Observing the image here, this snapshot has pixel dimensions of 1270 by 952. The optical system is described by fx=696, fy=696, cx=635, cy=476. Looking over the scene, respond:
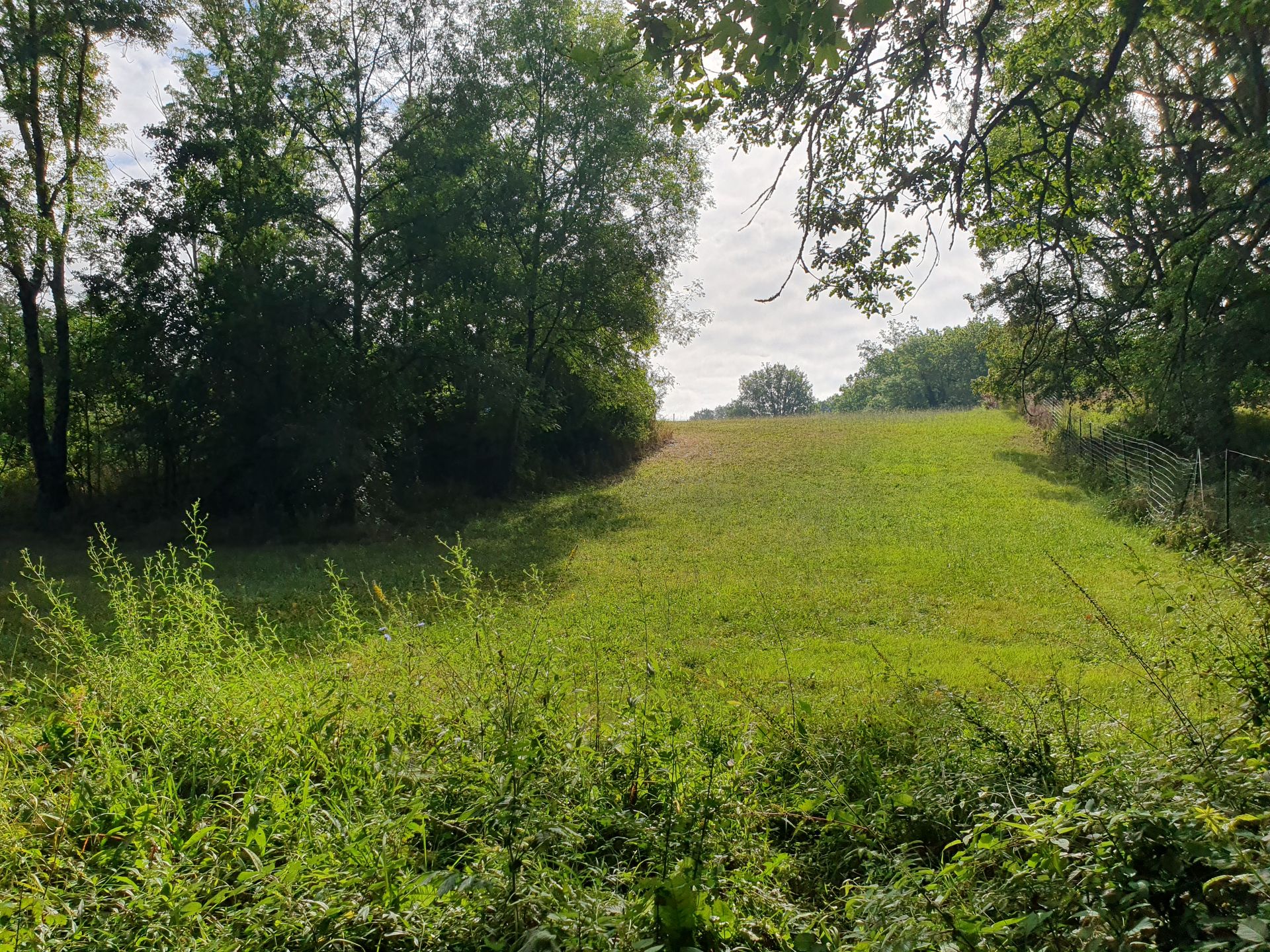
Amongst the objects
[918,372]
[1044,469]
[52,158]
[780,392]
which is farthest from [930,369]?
[52,158]

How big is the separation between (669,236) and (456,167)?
7.31 meters

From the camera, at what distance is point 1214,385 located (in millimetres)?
14836

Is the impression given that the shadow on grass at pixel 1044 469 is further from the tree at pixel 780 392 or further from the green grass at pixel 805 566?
the tree at pixel 780 392

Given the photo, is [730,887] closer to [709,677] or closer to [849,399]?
[709,677]

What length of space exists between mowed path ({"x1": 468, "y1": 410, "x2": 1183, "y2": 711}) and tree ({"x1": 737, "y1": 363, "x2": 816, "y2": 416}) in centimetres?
9574

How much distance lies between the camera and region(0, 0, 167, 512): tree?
14945 millimetres

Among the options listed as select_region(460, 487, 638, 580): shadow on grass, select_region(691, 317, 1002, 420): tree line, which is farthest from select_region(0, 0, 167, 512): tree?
select_region(691, 317, 1002, 420): tree line

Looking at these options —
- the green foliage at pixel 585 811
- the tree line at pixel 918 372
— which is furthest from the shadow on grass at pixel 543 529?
the tree line at pixel 918 372

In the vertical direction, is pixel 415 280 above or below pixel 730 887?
above

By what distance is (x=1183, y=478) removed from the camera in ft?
44.3

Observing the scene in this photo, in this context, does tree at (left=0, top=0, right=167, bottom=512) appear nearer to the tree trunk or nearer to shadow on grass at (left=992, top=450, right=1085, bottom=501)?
the tree trunk

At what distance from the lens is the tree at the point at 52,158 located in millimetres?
14945

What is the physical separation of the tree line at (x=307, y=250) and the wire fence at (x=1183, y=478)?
13.1 metres

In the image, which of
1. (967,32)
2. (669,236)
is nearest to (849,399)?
(669,236)
